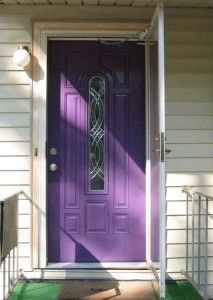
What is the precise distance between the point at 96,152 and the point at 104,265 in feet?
3.16

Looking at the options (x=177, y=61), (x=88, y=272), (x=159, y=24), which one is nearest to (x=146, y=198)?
(x=88, y=272)

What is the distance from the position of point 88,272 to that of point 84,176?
80 centimetres

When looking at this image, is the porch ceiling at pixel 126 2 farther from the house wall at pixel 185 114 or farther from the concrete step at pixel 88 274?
the concrete step at pixel 88 274

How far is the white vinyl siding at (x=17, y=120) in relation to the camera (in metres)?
4.21

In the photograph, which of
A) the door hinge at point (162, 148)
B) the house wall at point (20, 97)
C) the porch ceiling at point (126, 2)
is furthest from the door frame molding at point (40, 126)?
the door hinge at point (162, 148)

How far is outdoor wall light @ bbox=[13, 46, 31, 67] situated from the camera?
13.5 feet

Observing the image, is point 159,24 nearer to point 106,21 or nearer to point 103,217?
point 106,21

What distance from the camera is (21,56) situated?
4098 millimetres

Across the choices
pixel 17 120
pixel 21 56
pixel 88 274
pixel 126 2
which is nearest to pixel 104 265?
pixel 88 274

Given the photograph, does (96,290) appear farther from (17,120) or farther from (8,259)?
(17,120)

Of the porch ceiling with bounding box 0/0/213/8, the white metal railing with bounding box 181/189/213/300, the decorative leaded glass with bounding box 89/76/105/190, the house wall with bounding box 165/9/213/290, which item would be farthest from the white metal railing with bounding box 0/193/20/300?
the porch ceiling with bounding box 0/0/213/8

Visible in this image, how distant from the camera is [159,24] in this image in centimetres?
354

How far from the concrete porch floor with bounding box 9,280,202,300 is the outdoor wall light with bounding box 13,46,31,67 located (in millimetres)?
1790

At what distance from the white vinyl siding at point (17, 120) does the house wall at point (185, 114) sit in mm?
1179
